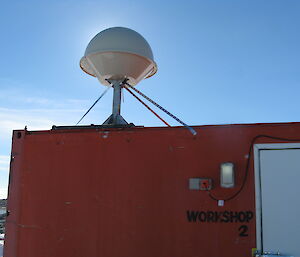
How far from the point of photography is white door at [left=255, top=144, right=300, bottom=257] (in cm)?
577

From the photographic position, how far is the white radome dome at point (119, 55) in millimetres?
8797

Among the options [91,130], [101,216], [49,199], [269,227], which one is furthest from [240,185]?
[49,199]

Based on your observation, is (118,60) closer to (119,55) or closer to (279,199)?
(119,55)

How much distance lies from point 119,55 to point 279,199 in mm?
4899

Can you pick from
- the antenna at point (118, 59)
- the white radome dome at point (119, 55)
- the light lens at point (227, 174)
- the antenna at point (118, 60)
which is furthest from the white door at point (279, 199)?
the white radome dome at point (119, 55)

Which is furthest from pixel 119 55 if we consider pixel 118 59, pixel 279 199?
pixel 279 199

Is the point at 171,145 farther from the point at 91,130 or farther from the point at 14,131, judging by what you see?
the point at 14,131

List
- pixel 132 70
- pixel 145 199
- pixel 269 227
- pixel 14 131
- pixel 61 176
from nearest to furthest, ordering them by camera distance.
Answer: pixel 269 227 < pixel 145 199 < pixel 61 176 < pixel 14 131 < pixel 132 70

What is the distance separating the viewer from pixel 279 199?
586cm

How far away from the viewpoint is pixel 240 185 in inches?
240

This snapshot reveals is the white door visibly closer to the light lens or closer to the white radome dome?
the light lens

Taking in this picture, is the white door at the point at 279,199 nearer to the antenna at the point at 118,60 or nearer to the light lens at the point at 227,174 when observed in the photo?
the light lens at the point at 227,174

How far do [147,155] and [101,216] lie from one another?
1352 millimetres

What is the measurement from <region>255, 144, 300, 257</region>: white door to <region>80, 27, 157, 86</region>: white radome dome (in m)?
4.19
